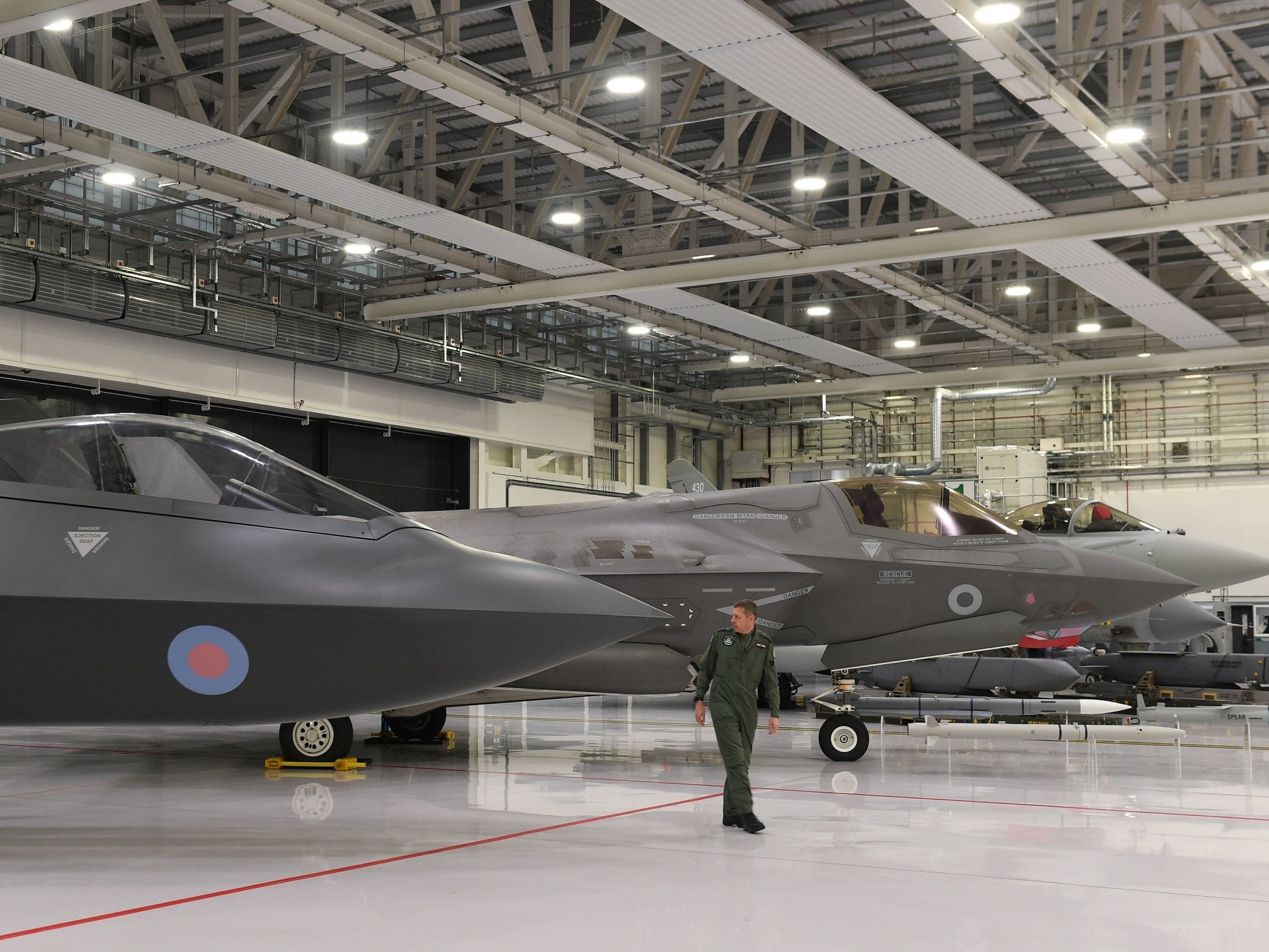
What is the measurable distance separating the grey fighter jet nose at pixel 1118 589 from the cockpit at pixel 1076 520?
4.86m

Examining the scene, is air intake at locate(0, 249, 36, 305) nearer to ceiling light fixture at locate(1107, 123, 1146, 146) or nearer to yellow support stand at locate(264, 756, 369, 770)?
yellow support stand at locate(264, 756, 369, 770)

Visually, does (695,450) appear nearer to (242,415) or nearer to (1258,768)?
(242,415)

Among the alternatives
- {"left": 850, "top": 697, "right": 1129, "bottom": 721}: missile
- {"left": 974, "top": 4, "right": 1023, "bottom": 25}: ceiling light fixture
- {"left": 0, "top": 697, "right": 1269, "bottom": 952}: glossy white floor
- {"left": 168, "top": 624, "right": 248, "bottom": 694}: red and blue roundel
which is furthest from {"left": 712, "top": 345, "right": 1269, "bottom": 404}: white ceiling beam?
{"left": 168, "top": 624, "right": 248, "bottom": 694}: red and blue roundel

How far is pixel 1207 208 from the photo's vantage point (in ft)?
47.8

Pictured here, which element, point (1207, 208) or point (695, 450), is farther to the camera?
point (695, 450)

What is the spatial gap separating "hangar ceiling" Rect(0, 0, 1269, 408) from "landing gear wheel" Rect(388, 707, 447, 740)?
235 inches

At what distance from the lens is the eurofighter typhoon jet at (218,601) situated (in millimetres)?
5918

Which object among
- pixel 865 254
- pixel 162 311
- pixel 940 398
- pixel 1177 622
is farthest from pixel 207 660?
pixel 940 398

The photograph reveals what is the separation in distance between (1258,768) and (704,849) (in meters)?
7.00

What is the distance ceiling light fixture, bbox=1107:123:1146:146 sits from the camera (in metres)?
12.6

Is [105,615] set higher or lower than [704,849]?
higher

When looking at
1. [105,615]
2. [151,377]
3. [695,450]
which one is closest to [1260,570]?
A: [105,615]

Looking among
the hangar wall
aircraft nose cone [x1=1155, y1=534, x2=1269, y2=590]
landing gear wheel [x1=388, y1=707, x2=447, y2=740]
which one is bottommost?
landing gear wheel [x1=388, y1=707, x2=447, y2=740]

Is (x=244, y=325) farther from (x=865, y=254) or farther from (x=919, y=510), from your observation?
(x=919, y=510)
